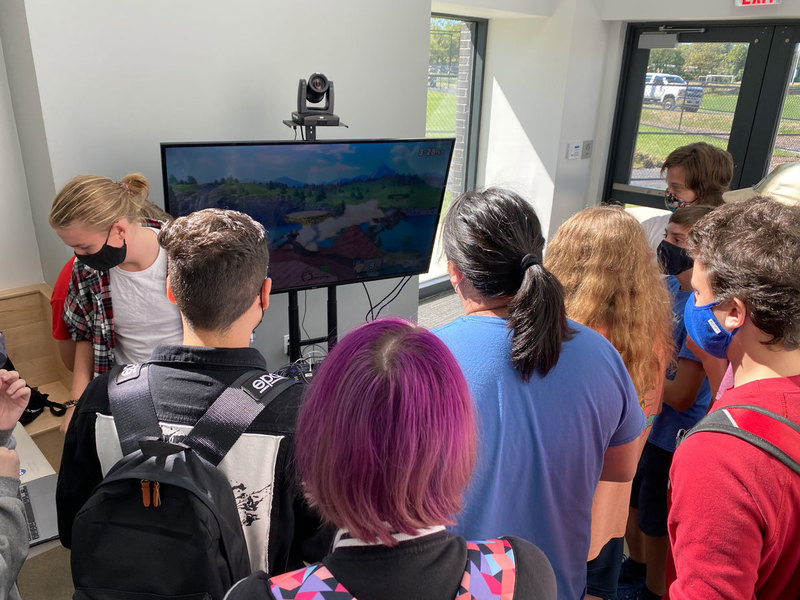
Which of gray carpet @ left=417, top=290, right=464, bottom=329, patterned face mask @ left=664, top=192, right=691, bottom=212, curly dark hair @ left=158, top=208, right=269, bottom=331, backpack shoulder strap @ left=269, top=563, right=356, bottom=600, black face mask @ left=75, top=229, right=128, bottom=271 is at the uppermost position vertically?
curly dark hair @ left=158, top=208, right=269, bottom=331

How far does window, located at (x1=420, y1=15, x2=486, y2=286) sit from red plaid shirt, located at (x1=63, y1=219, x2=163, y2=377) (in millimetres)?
2891

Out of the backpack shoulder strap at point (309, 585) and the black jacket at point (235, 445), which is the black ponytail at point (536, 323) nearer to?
the black jacket at point (235, 445)

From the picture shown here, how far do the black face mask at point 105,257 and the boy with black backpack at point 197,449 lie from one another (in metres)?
0.69

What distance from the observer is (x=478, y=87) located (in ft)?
16.2

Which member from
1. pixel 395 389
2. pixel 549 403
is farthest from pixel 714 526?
pixel 395 389

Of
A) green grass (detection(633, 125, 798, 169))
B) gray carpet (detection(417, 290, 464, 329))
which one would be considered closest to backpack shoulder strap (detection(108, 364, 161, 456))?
gray carpet (detection(417, 290, 464, 329))

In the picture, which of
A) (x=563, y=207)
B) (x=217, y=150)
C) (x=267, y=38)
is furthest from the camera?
(x=563, y=207)

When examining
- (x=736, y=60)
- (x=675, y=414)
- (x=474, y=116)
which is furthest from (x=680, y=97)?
(x=675, y=414)

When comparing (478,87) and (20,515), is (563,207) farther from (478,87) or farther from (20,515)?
(20,515)

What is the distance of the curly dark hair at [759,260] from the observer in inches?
41.8

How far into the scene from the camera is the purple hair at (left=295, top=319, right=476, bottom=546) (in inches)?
27.9

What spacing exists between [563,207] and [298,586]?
15.4ft

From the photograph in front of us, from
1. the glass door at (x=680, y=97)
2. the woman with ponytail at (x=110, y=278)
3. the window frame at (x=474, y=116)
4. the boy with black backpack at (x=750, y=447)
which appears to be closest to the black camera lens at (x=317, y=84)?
the woman with ponytail at (x=110, y=278)

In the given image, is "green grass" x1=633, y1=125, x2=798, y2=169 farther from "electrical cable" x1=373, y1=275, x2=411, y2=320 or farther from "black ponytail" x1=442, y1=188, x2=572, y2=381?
"black ponytail" x1=442, y1=188, x2=572, y2=381
